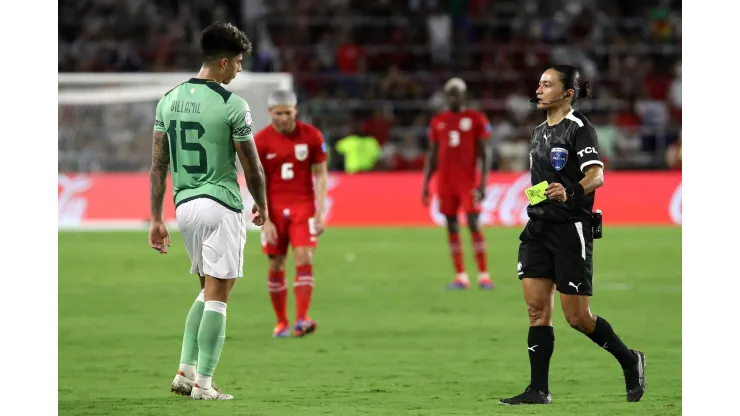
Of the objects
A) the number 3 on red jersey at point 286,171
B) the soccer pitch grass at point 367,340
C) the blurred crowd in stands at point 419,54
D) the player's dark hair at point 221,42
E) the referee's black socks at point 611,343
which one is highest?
the blurred crowd in stands at point 419,54

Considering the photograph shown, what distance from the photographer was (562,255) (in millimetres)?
6938

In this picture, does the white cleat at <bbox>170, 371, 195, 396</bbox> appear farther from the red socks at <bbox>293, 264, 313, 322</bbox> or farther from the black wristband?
the red socks at <bbox>293, 264, 313, 322</bbox>

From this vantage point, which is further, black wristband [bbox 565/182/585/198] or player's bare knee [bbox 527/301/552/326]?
player's bare knee [bbox 527/301/552/326]

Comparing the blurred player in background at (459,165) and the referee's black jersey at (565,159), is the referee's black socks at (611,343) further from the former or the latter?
the blurred player in background at (459,165)

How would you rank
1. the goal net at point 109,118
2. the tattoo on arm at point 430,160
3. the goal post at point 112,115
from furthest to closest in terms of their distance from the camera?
the goal net at point 109,118 → the goal post at point 112,115 → the tattoo on arm at point 430,160

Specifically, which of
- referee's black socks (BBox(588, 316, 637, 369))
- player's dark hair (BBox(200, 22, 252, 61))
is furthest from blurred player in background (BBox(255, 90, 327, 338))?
referee's black socks (BBox(588, 316, 637, 369))

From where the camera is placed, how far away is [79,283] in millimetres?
14930

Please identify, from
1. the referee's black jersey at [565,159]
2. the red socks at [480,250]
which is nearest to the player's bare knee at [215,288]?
the referee's black jersey at [565,159]

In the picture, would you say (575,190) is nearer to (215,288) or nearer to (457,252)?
(215,288)

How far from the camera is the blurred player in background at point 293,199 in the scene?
10352mm

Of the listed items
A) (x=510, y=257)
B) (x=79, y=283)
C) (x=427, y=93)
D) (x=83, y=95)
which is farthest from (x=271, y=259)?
(x=427, y=93)

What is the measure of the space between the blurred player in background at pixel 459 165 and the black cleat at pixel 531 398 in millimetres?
7065

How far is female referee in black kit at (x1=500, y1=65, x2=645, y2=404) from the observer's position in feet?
22.7
